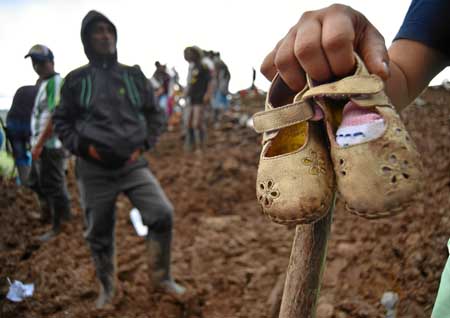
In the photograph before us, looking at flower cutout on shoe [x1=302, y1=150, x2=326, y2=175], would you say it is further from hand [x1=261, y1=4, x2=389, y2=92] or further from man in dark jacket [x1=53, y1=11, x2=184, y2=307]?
man in dark jacket [x1=53, y1=11, x2=184, y2=307]

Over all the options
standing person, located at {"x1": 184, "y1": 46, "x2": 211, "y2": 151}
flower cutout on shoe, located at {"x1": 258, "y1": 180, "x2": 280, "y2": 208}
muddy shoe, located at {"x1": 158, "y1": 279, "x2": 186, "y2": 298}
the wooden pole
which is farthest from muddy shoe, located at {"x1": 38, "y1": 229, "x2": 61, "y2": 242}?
flower cutout on shoe, located at {"x1": 258, "y1": 180, "x2": 280, "y2": 208}

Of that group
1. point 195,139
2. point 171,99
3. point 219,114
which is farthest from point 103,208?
point 219,114

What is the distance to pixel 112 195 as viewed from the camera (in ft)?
10.6

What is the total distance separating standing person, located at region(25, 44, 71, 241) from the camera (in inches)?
152

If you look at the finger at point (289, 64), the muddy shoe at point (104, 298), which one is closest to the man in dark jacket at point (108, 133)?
the muddy shoe at point (104, 298)

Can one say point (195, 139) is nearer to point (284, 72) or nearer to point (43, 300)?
point (43, 300)

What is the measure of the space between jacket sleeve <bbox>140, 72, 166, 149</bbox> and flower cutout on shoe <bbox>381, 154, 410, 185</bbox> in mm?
2672

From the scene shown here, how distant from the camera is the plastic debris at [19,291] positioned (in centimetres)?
370

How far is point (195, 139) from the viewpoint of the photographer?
9.19m

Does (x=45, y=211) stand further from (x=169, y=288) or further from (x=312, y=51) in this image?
(x=312, y=51)

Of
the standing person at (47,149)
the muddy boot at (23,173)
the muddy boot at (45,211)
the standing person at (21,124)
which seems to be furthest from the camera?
the muddy boot at (45,211)

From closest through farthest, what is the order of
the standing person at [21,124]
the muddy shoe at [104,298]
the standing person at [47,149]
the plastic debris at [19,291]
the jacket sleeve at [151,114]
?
the jacket sleeve at [151,114], the muddy shoe at [104,298], the plastic debris at [19,291], the standing person at [47,149], the standing person at [21,124]

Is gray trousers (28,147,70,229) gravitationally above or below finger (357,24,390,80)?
below

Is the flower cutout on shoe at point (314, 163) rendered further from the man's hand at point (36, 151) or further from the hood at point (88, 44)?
the man's hand at point (36, 151)
